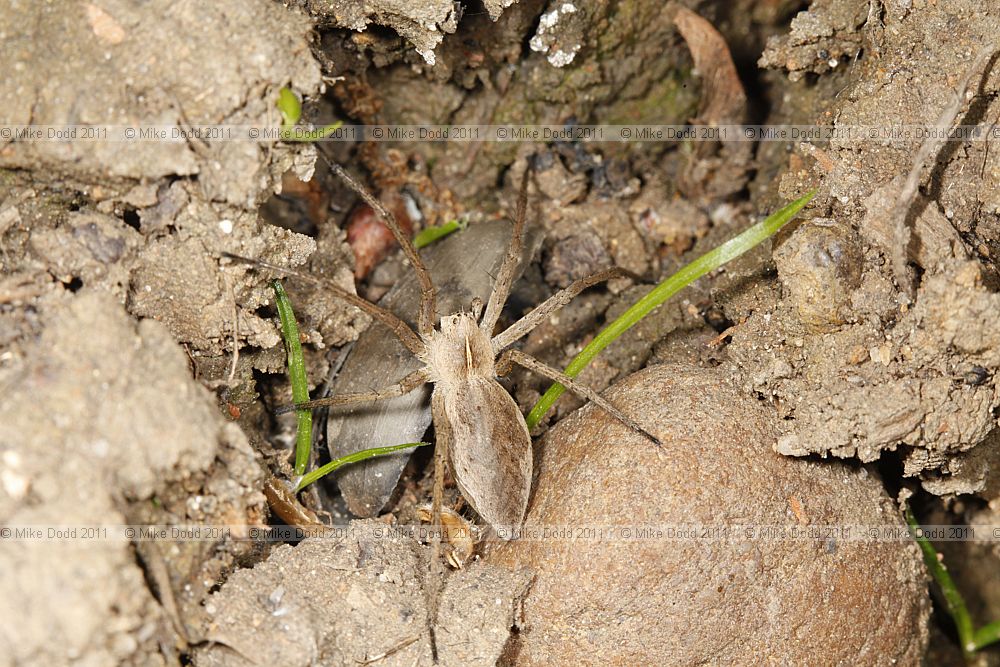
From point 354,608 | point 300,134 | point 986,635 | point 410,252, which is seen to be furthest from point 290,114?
point 986,635

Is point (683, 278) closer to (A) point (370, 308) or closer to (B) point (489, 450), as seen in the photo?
(B) point (489, 450)

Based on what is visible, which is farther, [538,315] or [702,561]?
[538,315]

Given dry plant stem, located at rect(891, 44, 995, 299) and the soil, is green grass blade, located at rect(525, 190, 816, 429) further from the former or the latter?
dry plant stem, located at rect(891, 44, 995, 299)

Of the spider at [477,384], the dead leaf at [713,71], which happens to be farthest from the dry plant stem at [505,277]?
the dead leaf at [713,71]

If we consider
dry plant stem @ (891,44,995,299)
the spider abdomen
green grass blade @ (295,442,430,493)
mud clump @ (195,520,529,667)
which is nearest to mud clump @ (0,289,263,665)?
mud clump @ (195,520,529,667)

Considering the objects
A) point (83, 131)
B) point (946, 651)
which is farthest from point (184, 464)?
point (946, 651)
